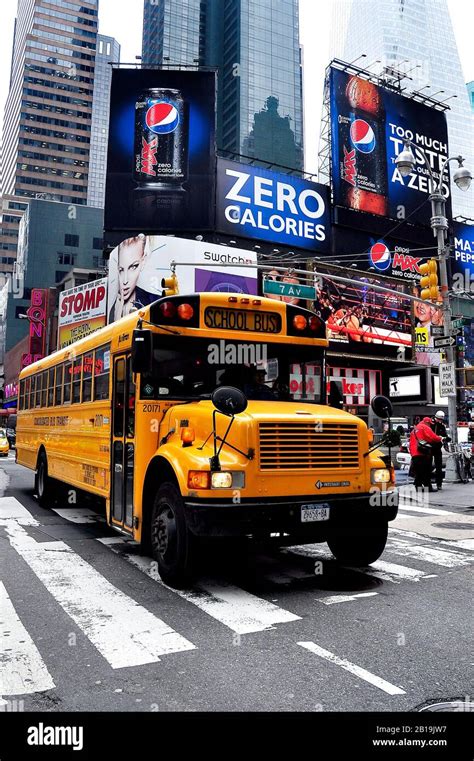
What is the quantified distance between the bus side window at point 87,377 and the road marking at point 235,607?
11.6ft

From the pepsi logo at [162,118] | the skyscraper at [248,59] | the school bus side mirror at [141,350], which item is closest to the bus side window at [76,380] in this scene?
the school bus side mirror at [141,350]

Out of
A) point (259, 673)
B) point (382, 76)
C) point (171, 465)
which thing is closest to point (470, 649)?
point (259, 673)

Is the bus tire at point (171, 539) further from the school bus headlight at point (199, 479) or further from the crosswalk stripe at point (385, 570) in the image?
the crosswalk stripe at point (385, 570)

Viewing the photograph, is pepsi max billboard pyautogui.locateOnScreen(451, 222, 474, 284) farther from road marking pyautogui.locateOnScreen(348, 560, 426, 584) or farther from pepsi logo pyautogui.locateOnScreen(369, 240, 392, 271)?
road marking pyautogui.locateOnScreen(348, 560, 426, 584)

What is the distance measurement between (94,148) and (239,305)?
16720 cm

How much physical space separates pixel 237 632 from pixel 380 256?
135ft

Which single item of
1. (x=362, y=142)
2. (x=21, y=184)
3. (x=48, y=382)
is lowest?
(x=48, y=382)

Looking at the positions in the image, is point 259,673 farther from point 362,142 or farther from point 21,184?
point 21,184

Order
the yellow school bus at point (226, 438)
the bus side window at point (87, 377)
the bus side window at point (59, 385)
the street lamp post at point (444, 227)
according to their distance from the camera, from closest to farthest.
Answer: the yellow school bus at point (226, 438), the bus side window at point (87, 377), the bus side window at point (59, 385), the street lamp post at point (444, 227)

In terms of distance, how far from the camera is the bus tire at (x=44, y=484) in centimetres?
1196

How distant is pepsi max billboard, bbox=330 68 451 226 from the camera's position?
132 feet

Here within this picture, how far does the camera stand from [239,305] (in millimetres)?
6852

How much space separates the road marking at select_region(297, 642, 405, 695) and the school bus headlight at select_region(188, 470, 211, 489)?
158 centimetres

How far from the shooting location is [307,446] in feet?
18.8
